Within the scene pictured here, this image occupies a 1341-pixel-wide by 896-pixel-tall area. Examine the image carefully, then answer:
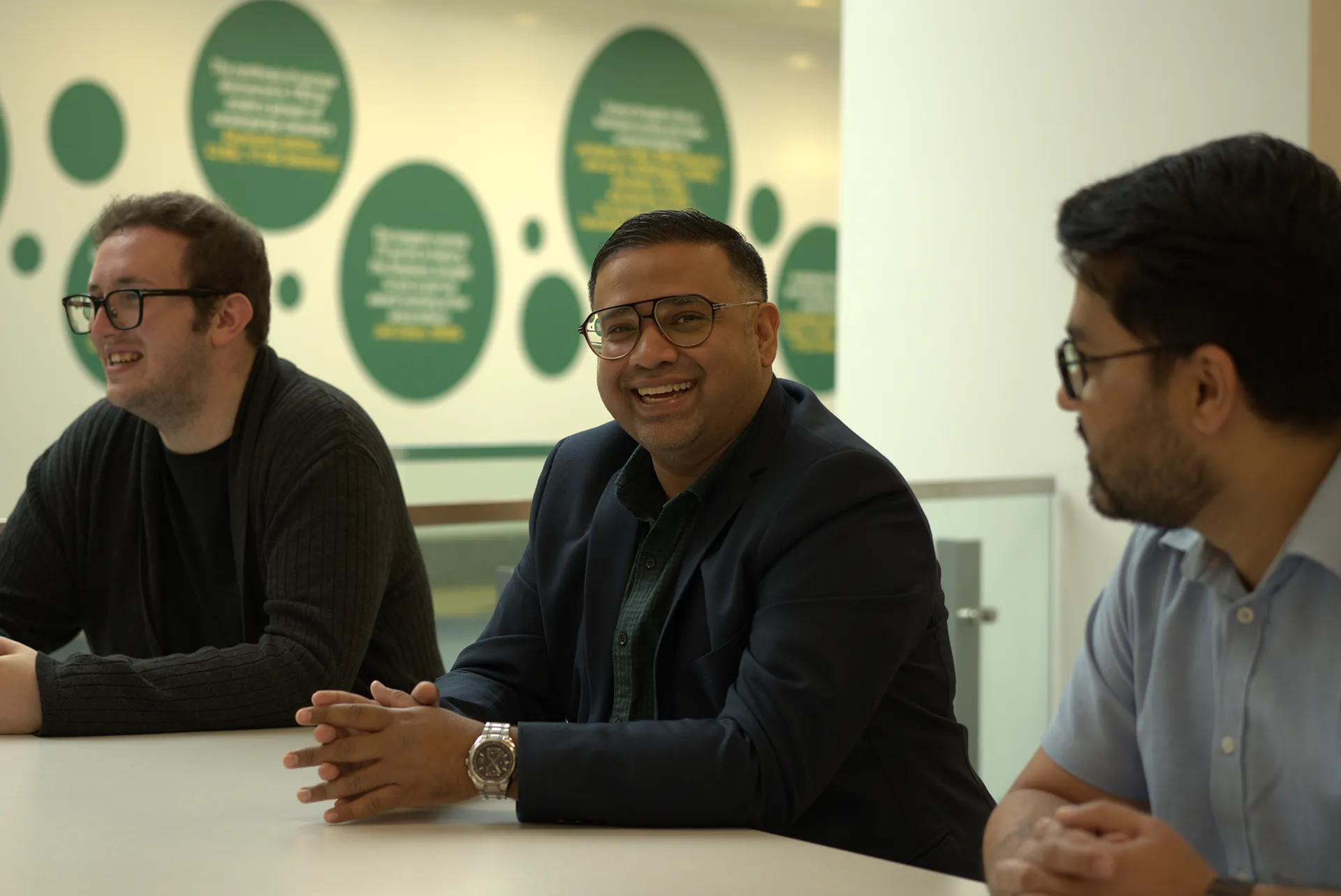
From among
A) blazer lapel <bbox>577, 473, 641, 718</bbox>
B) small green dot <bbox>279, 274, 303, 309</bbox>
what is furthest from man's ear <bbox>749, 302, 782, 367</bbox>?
small green dot <bbox>279, 274, 303, 309</bbox>

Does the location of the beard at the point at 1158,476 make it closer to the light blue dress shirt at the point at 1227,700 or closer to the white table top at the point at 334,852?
the light blue dress shirt at the point at 1227,700

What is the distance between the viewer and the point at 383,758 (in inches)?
65.6

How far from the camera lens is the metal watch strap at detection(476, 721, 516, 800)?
1.67 m

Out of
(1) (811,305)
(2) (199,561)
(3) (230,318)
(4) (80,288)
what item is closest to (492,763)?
Answer: (2) (199,561)

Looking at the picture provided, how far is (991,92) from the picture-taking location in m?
4.41

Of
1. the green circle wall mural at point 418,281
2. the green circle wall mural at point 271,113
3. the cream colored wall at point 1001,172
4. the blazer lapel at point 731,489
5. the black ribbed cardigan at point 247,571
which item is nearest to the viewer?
the blazer lapel at point 731,489

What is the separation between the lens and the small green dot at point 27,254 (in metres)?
5.50

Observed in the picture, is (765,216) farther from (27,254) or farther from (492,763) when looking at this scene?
(492,763)

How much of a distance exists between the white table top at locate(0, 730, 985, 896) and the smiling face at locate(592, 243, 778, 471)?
22.9 inches

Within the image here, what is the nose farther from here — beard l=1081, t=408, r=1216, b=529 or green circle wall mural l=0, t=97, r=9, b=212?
green circle wall mural l=0, t=97, r=9, b=212

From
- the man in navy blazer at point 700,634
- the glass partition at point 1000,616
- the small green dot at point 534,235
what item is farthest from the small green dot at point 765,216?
the man in navy blazer at point 700,634

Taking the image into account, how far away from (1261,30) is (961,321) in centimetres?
125

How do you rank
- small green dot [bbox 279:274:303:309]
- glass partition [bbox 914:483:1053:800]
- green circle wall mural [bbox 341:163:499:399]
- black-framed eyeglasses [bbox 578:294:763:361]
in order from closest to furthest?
black-framed eyeglasses [bbox 578:294:763:361] → glass partition [bbox 914:483:1053:800] → small green dot [bbox 279:274:303:309] → green circle wall mural [bbox 341:163:499:399]

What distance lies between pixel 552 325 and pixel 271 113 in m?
1.65
